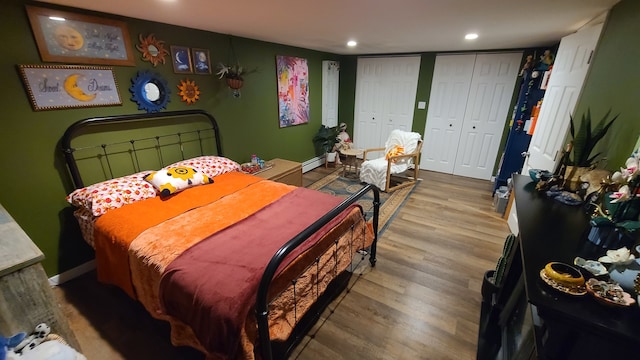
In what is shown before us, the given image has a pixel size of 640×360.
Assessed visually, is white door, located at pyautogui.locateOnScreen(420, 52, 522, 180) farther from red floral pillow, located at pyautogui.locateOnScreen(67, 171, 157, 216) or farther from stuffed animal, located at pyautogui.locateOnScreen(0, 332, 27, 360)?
stuffed animal, located at pyautogui.locateOnScreen(0, 332, 27, 360)

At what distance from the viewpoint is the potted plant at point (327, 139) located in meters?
4.81

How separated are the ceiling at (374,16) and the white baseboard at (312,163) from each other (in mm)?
2298

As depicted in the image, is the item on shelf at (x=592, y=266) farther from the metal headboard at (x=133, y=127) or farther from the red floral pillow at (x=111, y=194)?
the metal headboard at (x=133, y=127)

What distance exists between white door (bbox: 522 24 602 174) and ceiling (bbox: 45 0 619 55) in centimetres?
17

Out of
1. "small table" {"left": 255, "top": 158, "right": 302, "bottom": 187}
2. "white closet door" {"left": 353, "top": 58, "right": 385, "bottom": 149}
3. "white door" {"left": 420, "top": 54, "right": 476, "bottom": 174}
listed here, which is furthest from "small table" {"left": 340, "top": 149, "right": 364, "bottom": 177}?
"white door" {"left": 420, "top": 54, "right": 476, "bottom": 174}

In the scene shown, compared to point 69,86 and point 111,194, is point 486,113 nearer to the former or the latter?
point 111,194

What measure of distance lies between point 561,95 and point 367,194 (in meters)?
2.24

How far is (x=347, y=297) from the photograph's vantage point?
2006 millimetres

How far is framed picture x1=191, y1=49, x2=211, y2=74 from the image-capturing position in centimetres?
269

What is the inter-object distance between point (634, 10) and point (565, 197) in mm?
1158

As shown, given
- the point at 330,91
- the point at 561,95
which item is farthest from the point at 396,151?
the point at 561,95

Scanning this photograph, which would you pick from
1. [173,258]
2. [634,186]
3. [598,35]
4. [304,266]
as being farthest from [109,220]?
[598,35]

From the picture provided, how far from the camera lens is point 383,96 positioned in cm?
495

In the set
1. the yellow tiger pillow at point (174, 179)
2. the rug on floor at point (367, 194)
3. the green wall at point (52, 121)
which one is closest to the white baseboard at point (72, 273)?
the green wall at point (52, 121)
